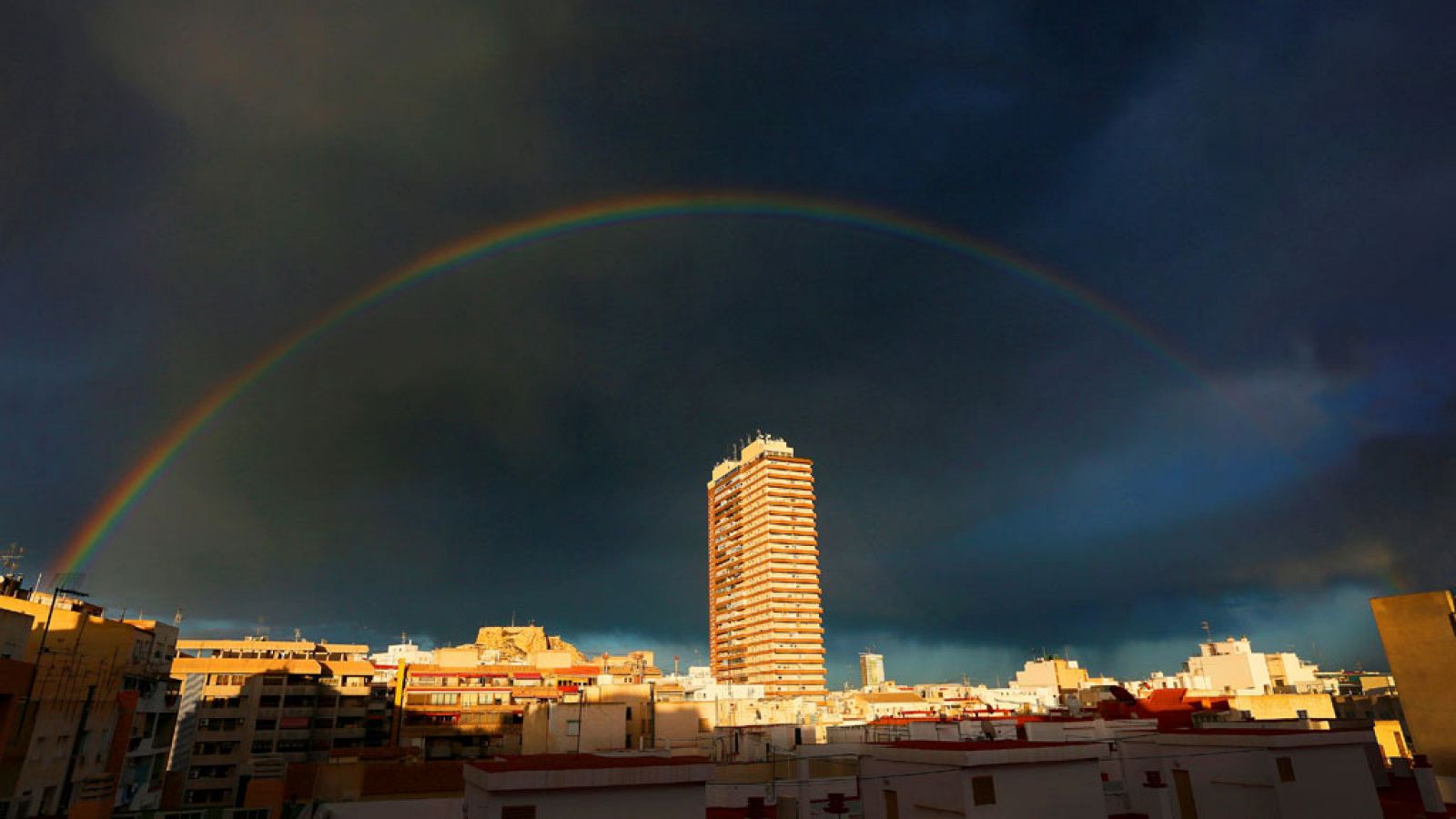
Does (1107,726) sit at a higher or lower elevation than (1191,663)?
lower

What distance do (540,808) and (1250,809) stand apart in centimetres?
2230

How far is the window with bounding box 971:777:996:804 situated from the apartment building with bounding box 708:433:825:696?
13550cm

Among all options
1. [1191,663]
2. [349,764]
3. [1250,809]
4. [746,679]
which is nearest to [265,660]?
[349,764]

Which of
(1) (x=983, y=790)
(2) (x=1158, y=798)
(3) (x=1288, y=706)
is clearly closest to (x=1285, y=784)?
(2) (x=1158, y=798)

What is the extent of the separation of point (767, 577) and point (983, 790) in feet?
490

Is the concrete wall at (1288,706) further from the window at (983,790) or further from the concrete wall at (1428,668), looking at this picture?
the window at (983,790)

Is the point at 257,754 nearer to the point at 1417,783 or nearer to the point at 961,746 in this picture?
the point at 961,746

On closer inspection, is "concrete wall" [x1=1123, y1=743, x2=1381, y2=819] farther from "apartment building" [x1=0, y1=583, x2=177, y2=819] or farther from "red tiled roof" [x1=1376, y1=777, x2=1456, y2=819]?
"apartment building" [x1=0, y1=583, x2=177, y2=819]

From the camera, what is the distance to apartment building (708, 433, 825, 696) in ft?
533

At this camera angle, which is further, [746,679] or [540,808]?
[746,679]

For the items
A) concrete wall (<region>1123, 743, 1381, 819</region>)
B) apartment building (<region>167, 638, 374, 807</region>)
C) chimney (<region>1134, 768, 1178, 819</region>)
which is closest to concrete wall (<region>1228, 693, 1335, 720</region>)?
concrete wall (<region>1123, 743, 1381, 819</region>)

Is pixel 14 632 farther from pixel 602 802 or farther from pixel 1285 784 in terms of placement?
pixel 1285 784

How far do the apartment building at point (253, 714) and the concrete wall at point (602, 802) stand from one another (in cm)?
8076

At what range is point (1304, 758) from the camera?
2553 cm
